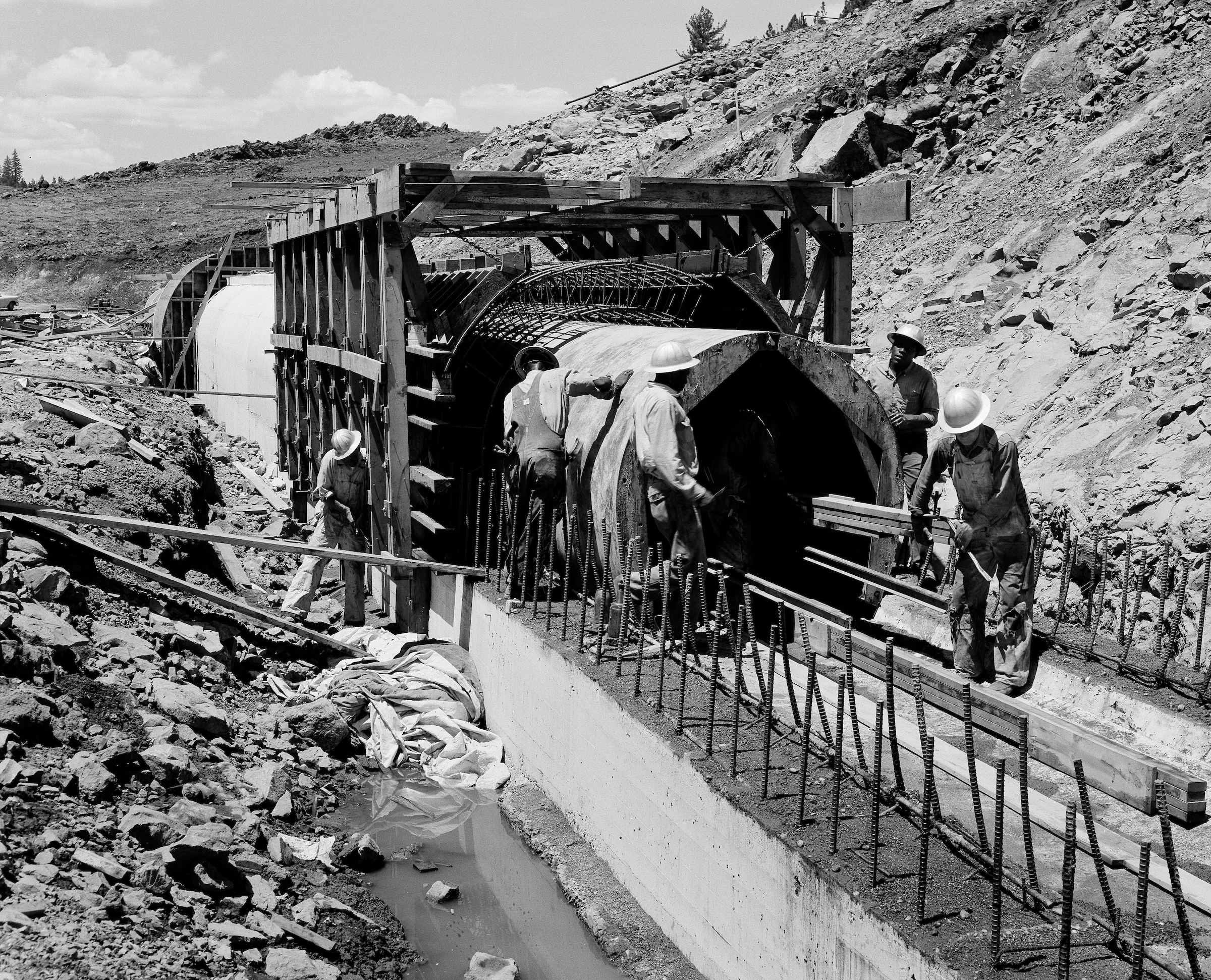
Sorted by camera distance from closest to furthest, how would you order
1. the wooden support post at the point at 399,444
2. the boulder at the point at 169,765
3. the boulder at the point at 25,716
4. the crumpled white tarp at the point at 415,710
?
the boulder at the point at 25,716, the boulder at the point at 169,765, the crumpled white tarp at the point at 415,710, the wooden support post at the point at 399,444

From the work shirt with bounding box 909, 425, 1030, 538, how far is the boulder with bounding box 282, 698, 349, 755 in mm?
4363

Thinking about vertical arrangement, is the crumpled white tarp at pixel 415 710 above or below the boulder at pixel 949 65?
below

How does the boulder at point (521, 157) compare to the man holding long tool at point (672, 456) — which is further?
the boulder at point (521, 157)

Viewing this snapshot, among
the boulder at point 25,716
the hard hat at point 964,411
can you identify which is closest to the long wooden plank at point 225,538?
the boulder at point 25,716

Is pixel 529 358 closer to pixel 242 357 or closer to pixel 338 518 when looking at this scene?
pixel 338 518

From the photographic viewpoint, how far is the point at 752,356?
8.21 metres

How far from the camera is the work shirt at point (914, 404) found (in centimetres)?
919

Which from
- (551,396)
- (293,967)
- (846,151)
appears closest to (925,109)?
(846,151)

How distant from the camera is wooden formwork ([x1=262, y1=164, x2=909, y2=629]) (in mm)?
10109

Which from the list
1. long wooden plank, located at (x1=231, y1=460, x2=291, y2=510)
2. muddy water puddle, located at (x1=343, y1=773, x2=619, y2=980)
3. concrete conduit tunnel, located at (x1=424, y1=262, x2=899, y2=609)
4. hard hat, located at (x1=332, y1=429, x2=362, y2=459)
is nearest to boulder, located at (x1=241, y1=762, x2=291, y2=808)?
muddy water puddle, located at (x1=343, y1=773, x2=619, y2=980)

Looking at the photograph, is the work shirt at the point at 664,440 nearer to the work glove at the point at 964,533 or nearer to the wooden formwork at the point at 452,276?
the work glove at the point at 964,533

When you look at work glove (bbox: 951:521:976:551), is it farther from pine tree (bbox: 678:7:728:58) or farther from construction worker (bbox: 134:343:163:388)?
pine tree (bbox: 678:7:728:58)

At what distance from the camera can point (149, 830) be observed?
6273mm

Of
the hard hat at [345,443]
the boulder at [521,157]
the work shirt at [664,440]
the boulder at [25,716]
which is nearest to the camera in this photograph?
the boulder at [25,716]
